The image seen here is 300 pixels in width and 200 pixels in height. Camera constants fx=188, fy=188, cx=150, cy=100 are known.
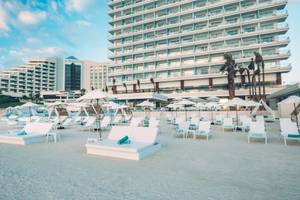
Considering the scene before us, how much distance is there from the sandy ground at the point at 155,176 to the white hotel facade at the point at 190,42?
118ft

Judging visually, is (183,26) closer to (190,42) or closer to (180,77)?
(190,42)

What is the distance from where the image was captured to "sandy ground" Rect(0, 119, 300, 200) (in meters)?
3.44

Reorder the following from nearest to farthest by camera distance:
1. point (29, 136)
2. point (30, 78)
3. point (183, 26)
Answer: point (29, 136) < point (183, 26) < point (30, 78)

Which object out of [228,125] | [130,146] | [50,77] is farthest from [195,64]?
[50,77]

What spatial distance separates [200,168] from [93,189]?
2.74 m

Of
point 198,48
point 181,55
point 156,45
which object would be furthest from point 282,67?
point 156,45

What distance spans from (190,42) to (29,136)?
42587 mm

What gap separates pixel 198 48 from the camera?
45.3 meters

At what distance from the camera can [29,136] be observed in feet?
27.8

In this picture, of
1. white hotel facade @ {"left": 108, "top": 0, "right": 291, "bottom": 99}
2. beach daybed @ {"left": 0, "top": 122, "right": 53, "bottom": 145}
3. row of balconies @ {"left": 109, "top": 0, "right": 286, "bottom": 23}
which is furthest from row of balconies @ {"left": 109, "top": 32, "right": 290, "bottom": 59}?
beach daybed @ {"left": 0, "top": 122, "right": 53, "bottom": 145}

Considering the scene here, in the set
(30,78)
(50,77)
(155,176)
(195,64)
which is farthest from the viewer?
(50,77)

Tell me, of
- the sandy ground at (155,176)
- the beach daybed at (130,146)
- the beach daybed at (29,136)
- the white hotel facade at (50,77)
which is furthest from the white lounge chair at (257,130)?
the white hotel facade at (50,77)

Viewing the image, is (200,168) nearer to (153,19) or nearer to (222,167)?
(222,167)

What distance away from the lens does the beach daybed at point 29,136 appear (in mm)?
8367
